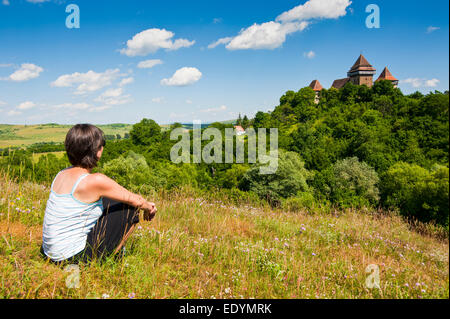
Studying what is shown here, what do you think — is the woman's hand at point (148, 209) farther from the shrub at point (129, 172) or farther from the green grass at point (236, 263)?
the shrub at point (129, 172)

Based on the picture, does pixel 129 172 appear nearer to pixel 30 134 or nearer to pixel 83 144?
pixel 83 144

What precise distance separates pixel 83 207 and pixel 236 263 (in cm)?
162

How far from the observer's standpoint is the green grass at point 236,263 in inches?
81.9

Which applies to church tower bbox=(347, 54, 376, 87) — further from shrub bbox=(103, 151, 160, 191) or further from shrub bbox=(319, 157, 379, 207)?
shrub bbox=(103, 151, 160, 191)

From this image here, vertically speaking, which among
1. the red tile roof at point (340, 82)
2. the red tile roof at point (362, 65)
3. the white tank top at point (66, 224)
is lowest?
the white tank top at point (66, 224)

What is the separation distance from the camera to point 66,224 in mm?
2246

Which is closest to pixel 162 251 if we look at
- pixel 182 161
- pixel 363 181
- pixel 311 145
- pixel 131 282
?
pixel 131 282

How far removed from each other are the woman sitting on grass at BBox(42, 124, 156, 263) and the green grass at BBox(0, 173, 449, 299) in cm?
17

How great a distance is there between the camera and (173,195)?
19.1 feet

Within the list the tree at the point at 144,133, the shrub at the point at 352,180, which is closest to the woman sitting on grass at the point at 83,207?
the shrub at the point at 352,180
